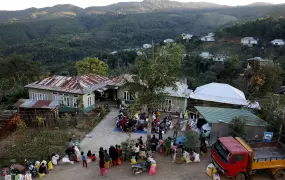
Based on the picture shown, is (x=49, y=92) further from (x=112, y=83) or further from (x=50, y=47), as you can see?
(x=50, y=47)

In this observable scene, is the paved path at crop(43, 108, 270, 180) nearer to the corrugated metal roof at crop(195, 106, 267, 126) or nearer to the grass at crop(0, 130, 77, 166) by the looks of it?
the grass at crop(0, 130, 77, 166)

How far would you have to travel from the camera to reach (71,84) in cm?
1983

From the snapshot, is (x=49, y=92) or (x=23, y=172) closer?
(x=23, y=172)

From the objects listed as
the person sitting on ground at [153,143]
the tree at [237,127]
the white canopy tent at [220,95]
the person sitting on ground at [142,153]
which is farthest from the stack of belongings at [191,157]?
the white canopy tent at [220,95]

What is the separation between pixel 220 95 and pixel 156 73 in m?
10.8

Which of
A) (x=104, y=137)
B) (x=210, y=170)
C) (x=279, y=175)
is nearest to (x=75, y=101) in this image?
(x=104, y=137)

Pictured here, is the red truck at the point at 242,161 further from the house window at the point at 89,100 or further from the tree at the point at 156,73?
the house window at the point at 89,100

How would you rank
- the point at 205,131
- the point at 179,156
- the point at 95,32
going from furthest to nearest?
the point at 95,32
the point at 205,131
the point at 179,156

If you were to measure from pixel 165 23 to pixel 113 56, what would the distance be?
3577 inches

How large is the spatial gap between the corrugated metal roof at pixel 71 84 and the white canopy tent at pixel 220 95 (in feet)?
29.3

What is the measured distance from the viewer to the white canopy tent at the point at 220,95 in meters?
20.5

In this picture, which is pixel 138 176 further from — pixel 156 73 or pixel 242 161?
pixel 156 73

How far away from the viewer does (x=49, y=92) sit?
20.0 meters

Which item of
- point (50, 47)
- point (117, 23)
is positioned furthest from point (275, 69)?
point (117, 23)
